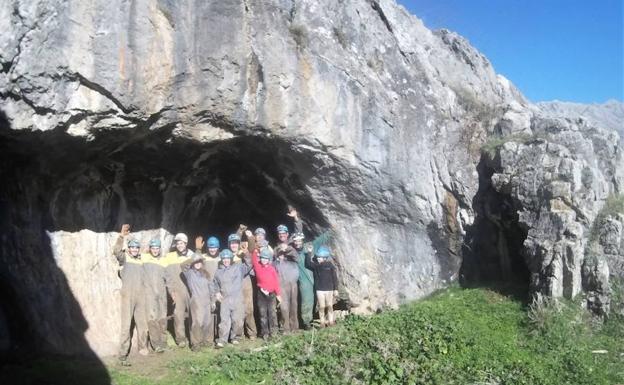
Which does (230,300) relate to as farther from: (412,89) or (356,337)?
(412,89)

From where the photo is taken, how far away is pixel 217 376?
297 inches

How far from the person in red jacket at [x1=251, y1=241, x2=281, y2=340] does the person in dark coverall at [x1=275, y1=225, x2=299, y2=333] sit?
277 millimetres

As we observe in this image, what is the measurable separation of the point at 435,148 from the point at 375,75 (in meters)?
1.94

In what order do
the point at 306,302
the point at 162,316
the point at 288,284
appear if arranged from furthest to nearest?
the point at 306,302 < the point at 288,284 < the point at 162,316

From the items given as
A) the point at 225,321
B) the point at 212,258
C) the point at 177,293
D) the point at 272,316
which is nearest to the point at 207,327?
the point at 225,321

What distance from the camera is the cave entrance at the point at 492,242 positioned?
10.4 metres

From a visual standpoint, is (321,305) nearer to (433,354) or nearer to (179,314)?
(179,314)

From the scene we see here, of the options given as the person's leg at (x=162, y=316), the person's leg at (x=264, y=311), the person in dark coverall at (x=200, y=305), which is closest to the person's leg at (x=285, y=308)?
the person's leg at (x=264, y=311)

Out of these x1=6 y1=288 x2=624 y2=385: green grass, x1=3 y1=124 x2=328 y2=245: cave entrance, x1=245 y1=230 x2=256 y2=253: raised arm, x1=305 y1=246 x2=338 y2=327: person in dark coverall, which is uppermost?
x1=3 y1=124 x2=328 y2=245: cave entrance

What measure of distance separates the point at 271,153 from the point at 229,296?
2632mm

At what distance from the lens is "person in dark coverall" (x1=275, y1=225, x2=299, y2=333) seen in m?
9.86

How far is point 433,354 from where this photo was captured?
298 inches

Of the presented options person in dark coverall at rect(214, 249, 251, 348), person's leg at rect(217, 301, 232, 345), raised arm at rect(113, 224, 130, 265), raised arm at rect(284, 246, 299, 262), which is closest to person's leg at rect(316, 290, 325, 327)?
raised arm at rect(284, 246, 299, 262)

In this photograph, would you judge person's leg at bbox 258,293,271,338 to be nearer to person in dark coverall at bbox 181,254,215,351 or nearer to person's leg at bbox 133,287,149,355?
person in dark coverall at bbox 181,254,215,351
